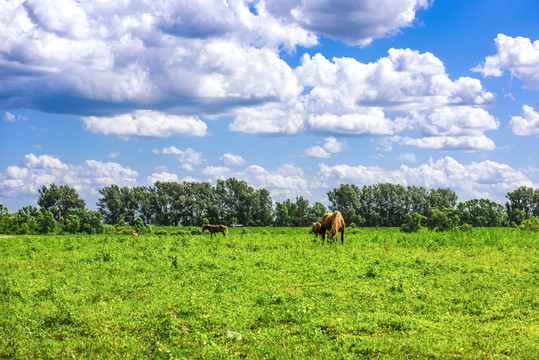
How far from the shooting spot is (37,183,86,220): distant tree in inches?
3861

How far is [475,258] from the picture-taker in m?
22.9

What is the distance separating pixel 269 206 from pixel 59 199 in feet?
161

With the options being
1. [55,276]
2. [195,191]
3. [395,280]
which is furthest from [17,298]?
[195,191]

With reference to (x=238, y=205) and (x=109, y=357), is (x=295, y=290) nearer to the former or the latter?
(x=109, y=357)

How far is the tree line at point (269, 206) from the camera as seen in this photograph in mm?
97250

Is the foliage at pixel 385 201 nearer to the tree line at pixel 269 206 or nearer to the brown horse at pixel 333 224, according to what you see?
the tree line at pixel 269 206

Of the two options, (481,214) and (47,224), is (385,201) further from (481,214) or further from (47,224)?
(47,224)

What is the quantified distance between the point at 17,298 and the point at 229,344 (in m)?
8.37

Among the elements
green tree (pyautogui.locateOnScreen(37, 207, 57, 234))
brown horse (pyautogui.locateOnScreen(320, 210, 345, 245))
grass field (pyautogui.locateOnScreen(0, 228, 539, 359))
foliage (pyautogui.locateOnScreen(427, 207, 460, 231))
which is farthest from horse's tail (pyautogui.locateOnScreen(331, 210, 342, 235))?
foliage (pyautogui.locateOnScreen(427, 207, 460, 231))

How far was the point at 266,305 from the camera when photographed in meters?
14.0

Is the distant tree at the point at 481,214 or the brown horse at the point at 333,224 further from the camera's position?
the distant tree at the point at 481,214

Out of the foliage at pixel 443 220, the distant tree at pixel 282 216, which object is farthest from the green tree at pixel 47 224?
the foliage at pixel 443 220

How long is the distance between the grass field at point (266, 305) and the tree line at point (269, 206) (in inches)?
2894

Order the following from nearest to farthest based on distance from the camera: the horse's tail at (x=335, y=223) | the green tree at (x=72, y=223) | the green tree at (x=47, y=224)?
the horse's tail at (x=335, y=223) < the green tree at (x=47, y=224) < the green tree at (x=72, y=223)
